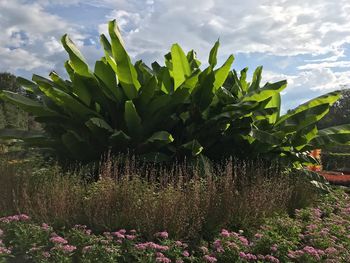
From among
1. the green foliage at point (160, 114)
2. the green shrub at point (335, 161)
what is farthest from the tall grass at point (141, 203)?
the green shrub at point (335, 161)

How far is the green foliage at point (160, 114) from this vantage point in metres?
7.22

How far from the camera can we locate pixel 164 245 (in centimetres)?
412

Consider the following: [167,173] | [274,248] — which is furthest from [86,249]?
[167,173]

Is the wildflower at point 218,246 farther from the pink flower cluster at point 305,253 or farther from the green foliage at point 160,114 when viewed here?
the green foliage at point 160,114

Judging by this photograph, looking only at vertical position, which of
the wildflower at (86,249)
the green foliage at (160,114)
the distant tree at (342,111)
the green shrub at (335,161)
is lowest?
the green shrub at (335,161)

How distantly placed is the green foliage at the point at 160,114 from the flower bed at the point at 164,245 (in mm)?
2298

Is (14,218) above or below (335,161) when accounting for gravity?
above

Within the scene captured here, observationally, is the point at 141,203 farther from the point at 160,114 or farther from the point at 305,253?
the point at 160,114

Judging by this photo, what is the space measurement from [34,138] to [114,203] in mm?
3939

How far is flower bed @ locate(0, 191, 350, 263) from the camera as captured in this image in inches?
147

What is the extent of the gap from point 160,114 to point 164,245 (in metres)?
3.55

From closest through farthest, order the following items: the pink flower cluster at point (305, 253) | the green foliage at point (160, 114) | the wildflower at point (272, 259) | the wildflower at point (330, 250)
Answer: the wildflower at point (272, 259) < the pink flower cluster at point (305, 253) < the wildflower at point (330, 250) < the green foliage at point (160, 114)

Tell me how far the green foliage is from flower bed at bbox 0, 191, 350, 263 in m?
2.30

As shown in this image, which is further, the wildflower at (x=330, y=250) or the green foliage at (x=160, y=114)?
the green foliage at (x=160, y=114)
